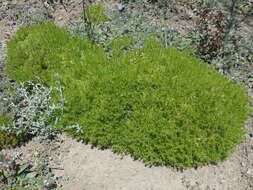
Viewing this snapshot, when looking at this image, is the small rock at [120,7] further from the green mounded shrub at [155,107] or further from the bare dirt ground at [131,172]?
the bare dirt ground at [131,172]

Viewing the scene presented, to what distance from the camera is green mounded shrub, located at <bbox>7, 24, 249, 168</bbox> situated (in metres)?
3.75

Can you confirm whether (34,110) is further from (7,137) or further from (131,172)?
(131,172)

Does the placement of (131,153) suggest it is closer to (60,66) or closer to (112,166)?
(112,166)

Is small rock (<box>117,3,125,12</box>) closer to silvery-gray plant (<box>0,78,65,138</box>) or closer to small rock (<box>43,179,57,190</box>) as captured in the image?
silvery-gray plant (<box>0,78,65,138</box>)

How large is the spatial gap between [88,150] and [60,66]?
133 centimetres

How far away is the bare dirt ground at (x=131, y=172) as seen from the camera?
3750mm

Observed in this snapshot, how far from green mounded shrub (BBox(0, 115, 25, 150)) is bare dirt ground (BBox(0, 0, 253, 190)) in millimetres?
94

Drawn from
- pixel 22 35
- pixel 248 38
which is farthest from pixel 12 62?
pixel 248 38

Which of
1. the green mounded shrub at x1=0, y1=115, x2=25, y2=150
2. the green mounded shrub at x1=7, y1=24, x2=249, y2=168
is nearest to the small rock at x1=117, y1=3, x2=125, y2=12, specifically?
the green mounded shrub at x1=7, y1=24, x2=249, y2=168

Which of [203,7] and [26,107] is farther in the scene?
[203,7]

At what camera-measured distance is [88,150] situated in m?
4.12

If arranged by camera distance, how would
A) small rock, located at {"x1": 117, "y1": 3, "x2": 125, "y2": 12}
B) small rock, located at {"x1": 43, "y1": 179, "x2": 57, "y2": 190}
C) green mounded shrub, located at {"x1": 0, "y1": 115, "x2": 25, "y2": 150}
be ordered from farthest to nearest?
1. small rock, located at {"x1": 117, "y1": 3, "x2": 125, "y2": 12}
2. green mounded shrub, located at {"x1": 0, "y1": 115, "x2": 25, "y2": 150}
3. small rock, located at {"x1": 43, "y1": 179, "x2": 57, "y2": 190}

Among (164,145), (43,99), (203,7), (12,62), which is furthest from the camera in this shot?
(203,7)

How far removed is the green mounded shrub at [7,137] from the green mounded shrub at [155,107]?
0.69 m
